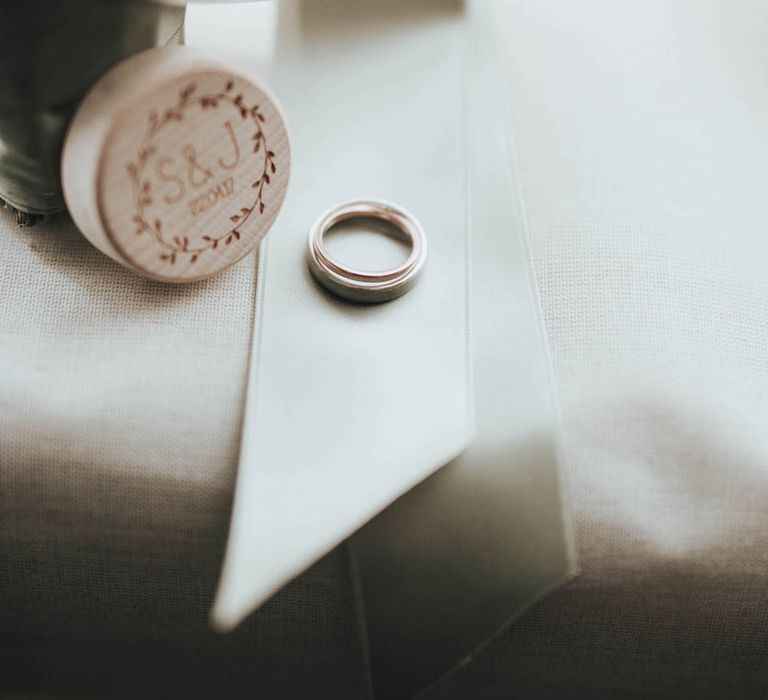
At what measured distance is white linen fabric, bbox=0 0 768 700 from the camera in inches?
15.4

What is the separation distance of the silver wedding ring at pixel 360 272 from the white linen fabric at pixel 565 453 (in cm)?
4

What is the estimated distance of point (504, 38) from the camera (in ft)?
1.81

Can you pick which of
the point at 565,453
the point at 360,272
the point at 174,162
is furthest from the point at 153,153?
the point at 565,453

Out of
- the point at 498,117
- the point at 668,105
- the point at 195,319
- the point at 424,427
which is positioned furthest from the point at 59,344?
the point at 668,105

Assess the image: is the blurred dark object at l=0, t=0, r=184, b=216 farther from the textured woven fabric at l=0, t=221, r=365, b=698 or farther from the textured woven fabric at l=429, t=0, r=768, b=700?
the textured woven fabric at l=429, t=0, r=768, b=700

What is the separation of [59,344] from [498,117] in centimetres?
29

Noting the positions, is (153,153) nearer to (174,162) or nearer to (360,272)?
(174,162)

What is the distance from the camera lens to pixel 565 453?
0.40 metres

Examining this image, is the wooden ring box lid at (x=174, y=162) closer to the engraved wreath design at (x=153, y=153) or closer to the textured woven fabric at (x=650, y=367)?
the engraved wreath design at (x=153, y=153)

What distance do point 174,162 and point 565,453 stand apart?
0.23 m

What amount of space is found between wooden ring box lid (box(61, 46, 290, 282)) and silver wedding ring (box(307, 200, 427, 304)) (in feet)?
0.11

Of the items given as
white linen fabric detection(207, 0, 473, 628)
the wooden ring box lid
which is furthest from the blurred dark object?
white linen fabric detection(207, 0, 473, 628)

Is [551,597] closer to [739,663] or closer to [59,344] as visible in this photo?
[739,663]

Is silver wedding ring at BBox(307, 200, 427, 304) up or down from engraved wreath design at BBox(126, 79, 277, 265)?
down
